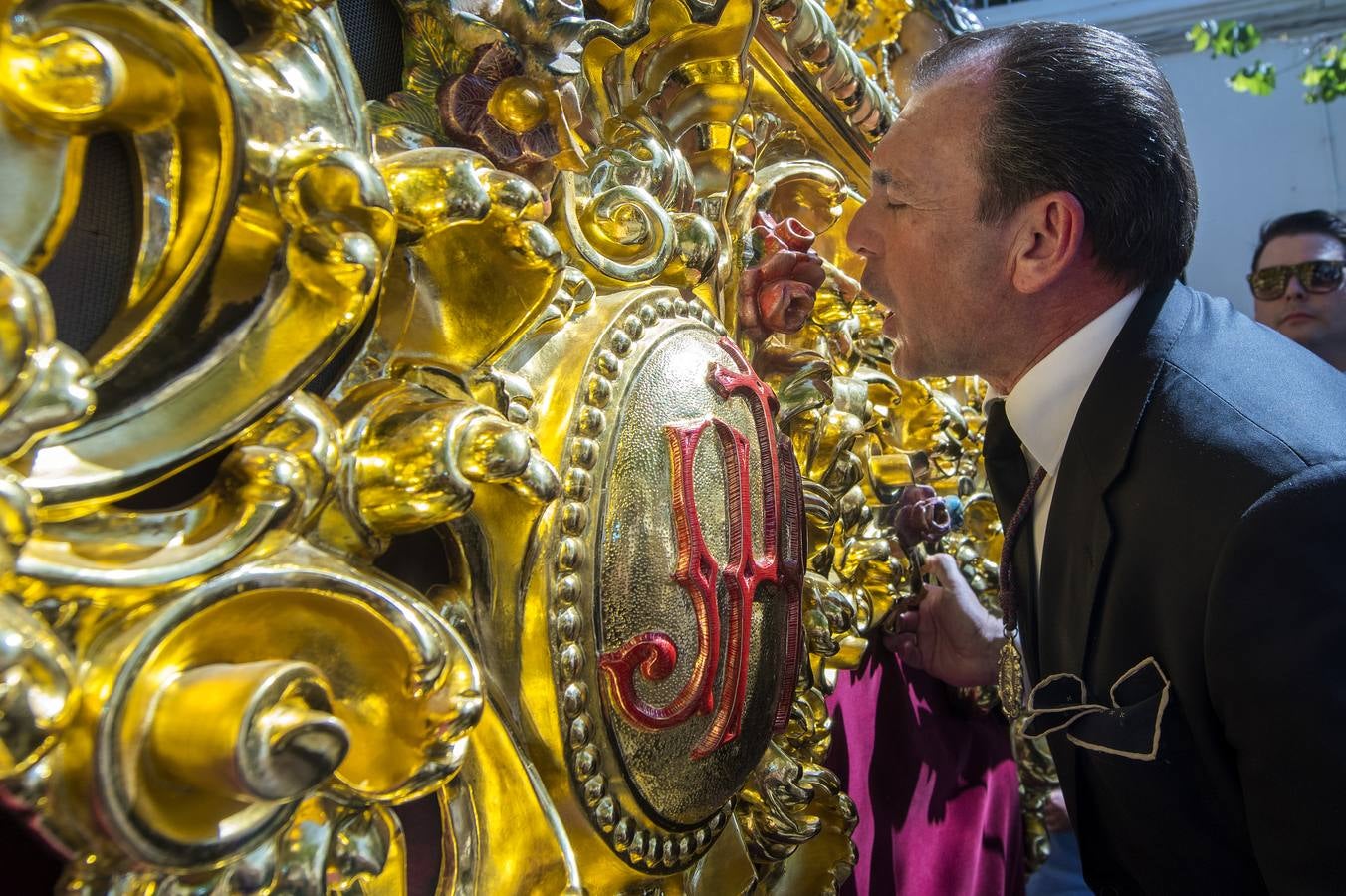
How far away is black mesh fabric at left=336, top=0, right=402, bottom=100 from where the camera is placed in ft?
1.56

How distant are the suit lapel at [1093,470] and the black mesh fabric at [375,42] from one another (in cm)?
52

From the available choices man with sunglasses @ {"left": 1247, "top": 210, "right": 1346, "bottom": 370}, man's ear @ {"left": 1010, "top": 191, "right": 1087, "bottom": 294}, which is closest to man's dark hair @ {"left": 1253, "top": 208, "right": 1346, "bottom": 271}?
man with sunglasses @ {"left": 1247, "top": 210, "right": 1346, "bottom": 370}

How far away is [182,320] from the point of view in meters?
0.36

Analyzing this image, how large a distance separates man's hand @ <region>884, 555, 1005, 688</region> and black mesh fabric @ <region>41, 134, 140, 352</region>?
76 centimetres

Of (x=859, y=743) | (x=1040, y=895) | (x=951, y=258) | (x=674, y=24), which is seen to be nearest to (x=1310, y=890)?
(x=859, y=743)

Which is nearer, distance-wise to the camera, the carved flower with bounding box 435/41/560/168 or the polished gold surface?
the polished gold surface

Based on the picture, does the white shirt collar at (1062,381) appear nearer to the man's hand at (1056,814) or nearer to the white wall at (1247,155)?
the man's hand at (1056,814)

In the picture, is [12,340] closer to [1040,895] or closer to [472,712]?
[472,712]

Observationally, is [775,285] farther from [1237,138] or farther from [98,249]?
[1237,138]

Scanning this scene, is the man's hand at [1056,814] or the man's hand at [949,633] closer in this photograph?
the man's hand at [949,633]

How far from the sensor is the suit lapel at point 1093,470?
0.77 meters

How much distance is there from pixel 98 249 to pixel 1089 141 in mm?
738

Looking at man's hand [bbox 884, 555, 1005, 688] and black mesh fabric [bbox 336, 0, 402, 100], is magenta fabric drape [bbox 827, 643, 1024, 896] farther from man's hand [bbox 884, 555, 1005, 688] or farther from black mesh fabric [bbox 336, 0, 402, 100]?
black mesh fabric [bbox 336, 0, 402, 100]

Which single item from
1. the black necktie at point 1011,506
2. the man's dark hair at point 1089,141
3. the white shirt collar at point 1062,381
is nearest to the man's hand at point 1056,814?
the black necktie at point 1011,506
